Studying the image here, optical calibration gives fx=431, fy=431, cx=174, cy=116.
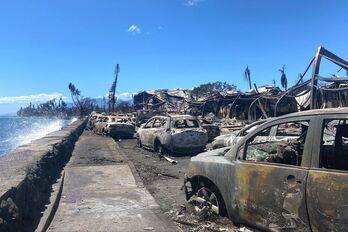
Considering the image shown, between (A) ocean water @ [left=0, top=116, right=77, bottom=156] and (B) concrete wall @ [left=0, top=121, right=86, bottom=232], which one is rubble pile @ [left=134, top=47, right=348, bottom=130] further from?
(A) ocean water @ [left=0, top=116, right=77, bottom=156]

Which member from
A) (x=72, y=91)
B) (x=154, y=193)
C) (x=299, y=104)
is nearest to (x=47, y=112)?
(x=72, y=91)

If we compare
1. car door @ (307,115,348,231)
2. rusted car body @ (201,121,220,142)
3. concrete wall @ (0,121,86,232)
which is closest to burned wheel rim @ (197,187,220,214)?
car door @ (307,115,348,231)

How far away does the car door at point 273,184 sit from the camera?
15.9 ft

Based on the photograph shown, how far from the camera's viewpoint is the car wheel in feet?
21.3

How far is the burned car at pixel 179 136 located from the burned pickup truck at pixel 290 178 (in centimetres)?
953

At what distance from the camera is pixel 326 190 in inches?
177

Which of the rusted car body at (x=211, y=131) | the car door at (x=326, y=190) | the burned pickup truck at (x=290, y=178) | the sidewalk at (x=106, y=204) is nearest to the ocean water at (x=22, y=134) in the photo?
the rusted car body at (x=211, y=131)

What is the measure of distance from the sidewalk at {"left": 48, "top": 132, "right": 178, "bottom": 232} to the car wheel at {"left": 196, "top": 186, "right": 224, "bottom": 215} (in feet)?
1.97

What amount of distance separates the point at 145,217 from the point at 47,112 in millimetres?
191159

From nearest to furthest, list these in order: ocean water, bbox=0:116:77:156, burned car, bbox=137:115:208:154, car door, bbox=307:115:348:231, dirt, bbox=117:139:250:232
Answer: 1. car door, bbox=307:115:348:231
2. dirt, bbox=117:139:250:232
3. burned car, bbox=137:115:208:154
4. ocean water, bbox=0:116:77:156

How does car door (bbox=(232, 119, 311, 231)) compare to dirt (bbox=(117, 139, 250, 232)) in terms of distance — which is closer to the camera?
car door (bbox=(232, 119, 311, 231))

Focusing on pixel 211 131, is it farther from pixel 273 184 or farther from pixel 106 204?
pixel 273 184

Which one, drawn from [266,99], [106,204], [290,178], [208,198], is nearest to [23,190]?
[106,204]

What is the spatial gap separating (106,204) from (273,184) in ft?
13.7
